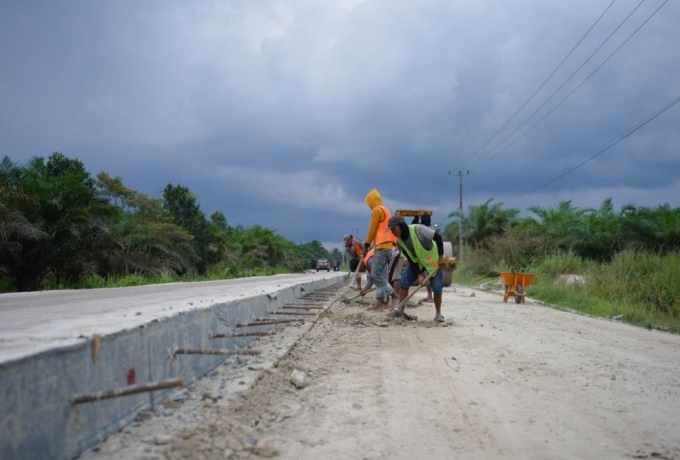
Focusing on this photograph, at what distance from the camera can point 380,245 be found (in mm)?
9789

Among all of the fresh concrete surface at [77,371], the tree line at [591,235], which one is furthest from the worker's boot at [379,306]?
the tree line at [591,235]

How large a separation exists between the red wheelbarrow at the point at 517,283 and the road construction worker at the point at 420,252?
5684 millimetres

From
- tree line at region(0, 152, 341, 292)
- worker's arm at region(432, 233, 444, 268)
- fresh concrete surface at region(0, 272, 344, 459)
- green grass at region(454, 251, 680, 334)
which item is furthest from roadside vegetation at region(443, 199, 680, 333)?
tree line at region(0, 152, 341, 292)

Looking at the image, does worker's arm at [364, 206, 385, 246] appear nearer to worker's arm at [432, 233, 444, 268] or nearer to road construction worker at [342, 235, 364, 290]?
worker's arm at [432, 233, 444, 268]

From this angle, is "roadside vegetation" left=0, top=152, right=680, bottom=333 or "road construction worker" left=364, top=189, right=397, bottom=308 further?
"roadside vegetation" left=0, top=152, right=680, bottom=333

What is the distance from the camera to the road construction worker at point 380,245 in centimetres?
972

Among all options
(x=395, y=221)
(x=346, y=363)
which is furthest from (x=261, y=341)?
(x=395, y=221)

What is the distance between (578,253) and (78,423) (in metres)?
23.6

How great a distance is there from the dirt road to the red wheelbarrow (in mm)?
6862

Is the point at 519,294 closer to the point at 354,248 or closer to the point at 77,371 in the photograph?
the point at 354,248

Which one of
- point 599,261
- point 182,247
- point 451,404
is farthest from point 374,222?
point 182,247

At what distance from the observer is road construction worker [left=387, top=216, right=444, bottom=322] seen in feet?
27.1

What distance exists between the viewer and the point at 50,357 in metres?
2.50

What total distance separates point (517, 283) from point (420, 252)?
20.3 feet
